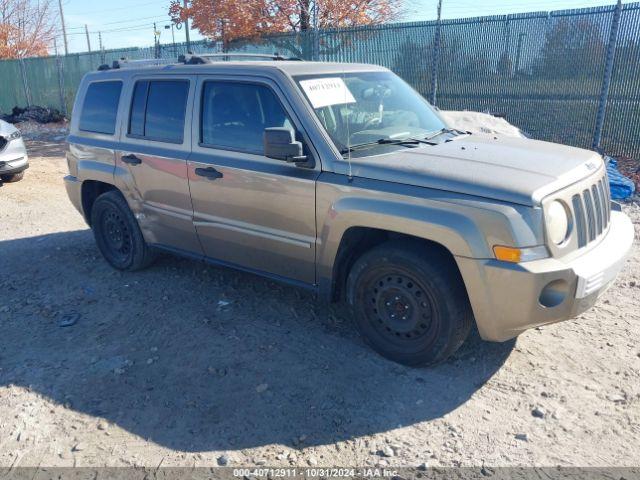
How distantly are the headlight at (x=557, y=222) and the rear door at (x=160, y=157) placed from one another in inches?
112

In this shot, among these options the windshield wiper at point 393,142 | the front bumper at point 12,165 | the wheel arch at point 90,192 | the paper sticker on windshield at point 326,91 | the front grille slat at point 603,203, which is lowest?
the front bumper at point 12,165

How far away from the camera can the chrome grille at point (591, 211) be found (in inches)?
136

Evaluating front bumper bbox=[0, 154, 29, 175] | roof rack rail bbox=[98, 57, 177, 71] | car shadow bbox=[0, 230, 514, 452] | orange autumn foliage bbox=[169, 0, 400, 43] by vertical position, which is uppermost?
orange autumn foliage bbox=[169, 0, 400, 43]

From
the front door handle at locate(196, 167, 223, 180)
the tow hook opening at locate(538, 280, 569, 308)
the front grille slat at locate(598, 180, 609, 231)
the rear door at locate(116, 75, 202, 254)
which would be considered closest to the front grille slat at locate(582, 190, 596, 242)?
the front grille slat at locate(598, 180, 609, 231)

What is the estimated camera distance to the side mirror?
375cm

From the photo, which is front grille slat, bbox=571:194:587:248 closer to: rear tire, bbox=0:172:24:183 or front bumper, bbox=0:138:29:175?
front bumper, bbox=0:138:29:175

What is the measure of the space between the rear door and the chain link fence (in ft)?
25.6

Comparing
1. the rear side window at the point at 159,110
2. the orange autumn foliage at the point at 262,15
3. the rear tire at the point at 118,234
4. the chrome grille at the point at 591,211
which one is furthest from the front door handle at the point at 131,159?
the orange autumn foliage at the point at 262,15

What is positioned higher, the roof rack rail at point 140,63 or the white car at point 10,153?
the roof rack rail at point 140,63

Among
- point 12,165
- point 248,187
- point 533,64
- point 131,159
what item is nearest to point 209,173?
point 248,187

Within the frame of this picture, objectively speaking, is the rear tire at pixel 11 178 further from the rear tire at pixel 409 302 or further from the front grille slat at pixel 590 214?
the front grille slat at pixel 590 214

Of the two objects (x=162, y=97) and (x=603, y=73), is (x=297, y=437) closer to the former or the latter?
(x=162, y=97)

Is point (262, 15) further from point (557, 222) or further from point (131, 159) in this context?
point (557, 222)

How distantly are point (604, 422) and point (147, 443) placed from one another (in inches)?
102
